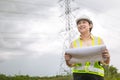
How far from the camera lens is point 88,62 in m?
4.55

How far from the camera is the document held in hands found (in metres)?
4.38

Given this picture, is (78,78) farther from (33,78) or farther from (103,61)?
A: (33,78)

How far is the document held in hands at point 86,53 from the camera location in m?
4.38

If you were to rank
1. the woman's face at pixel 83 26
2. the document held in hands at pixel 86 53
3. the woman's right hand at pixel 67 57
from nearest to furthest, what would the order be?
the document held in hands at pixel 86 53 < the woman's right hand at pixel 67 57 < the woman's face at pixel 83 26

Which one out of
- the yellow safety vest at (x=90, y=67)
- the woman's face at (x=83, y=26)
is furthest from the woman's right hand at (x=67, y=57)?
the woman's face at (x=83, y=26)

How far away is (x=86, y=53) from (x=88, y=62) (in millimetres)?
190

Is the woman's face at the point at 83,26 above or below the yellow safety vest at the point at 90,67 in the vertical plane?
above

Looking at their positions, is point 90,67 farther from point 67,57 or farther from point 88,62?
point 67,57

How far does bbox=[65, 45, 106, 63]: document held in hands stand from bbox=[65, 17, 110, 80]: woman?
0.06 meters

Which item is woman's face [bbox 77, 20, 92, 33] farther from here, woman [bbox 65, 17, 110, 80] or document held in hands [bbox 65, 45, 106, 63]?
document held in hands [bbox 65, 45, 106, 63]

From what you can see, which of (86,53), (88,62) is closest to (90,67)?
(88,62)

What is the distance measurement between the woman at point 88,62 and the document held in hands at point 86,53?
60mm

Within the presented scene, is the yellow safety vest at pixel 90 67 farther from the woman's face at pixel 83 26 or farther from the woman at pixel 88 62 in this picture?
the woman's face at pixel 83 26

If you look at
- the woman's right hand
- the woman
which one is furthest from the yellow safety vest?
the woman's right hand
